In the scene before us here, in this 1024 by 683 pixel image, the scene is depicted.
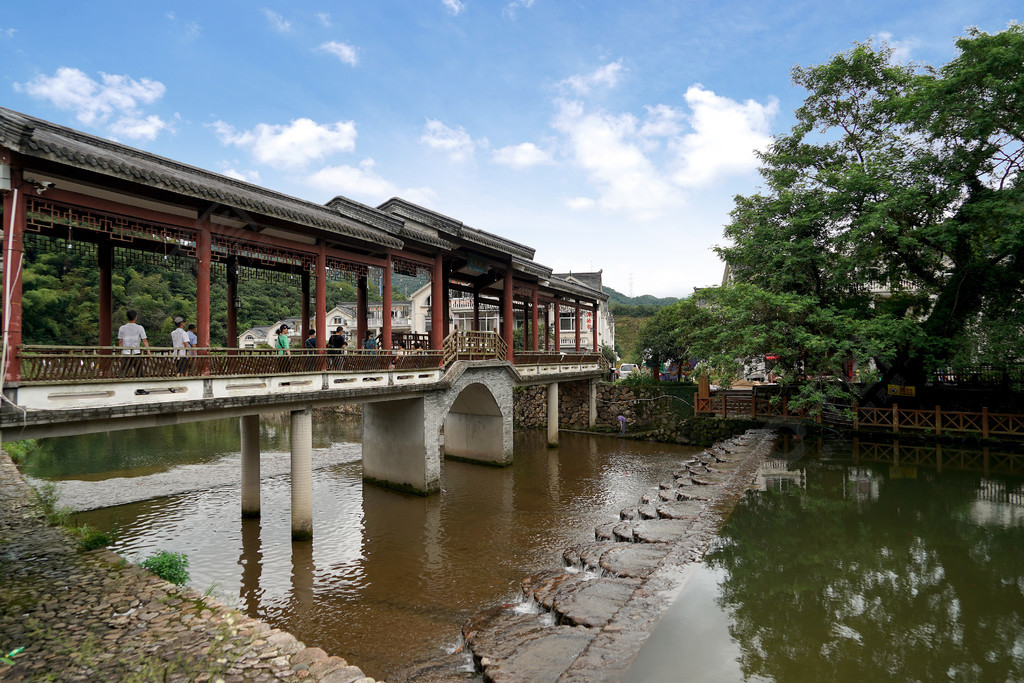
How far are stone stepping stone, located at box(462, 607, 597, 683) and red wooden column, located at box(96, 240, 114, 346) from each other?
335 inches

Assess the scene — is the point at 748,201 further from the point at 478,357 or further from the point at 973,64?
the point at 478,357

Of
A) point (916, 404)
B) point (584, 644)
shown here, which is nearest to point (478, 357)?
point (584, 644)

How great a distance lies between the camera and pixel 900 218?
17.7 metres

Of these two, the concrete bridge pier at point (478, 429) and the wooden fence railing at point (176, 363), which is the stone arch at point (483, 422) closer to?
the concrete bridge pier at point (478, 429)

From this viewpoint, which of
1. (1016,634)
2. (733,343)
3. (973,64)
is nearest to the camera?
(1016,634)

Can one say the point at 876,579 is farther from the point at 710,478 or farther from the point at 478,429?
the point at 478,429

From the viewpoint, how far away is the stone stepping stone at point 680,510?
37.6 feet

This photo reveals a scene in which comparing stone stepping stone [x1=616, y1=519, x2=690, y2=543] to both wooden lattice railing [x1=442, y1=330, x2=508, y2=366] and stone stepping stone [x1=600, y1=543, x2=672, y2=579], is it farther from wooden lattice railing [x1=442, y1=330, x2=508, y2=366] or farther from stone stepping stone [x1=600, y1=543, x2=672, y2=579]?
wooden lattice railing [x1=442, y1=330, x2=508, y2=366]

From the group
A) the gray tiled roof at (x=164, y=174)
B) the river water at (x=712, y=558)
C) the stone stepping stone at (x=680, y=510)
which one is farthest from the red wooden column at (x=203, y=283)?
the stone stepping stone at (x=680, y=510)

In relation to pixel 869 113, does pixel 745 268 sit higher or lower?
lower

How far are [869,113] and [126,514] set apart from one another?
89.0ft

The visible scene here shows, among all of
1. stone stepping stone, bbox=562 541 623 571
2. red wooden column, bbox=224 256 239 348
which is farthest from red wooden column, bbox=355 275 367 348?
stone stepping stone, bbox=562 541 623 571

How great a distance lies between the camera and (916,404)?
65.9 ft

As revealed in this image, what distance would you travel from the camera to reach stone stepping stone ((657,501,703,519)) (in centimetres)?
1145
